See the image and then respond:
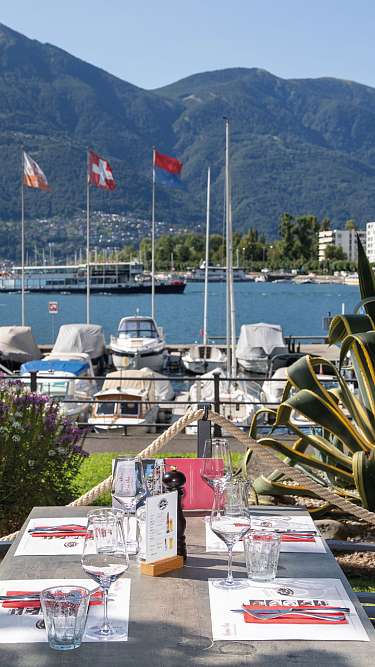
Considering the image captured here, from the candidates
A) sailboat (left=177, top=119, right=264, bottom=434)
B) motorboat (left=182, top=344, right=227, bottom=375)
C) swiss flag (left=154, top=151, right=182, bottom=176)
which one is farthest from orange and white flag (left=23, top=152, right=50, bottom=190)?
motorboat (left=182, top=344, right=227, bottom=375)

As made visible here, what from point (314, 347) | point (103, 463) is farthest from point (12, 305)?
point (103, 463)

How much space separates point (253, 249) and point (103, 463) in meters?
179

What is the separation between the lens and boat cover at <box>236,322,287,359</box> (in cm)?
3666

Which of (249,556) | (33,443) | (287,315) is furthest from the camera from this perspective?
(287,315)

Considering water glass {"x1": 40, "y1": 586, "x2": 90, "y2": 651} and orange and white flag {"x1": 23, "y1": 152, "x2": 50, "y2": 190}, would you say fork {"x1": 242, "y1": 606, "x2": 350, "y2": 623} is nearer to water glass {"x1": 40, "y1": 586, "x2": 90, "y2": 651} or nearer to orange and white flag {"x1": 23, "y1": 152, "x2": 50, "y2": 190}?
water glass {"x1": 40, "y1": 586, "x2": 90, "y2": 651}

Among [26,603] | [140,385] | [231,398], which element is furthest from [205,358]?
[26,603]

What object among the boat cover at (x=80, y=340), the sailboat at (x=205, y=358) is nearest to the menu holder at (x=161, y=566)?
the boat cover at (x=80, y=340)

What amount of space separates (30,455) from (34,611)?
12.5 feet

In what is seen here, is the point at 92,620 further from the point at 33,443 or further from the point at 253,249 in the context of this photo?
the point at 253,249

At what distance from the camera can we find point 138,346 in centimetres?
3581

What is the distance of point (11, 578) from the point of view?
3.12m

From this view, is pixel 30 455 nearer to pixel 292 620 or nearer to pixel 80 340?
pixel 292 620

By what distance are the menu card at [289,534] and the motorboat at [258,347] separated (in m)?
32.3

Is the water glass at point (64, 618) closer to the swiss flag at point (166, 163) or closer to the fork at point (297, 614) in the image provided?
the fork at point (297, 614)
